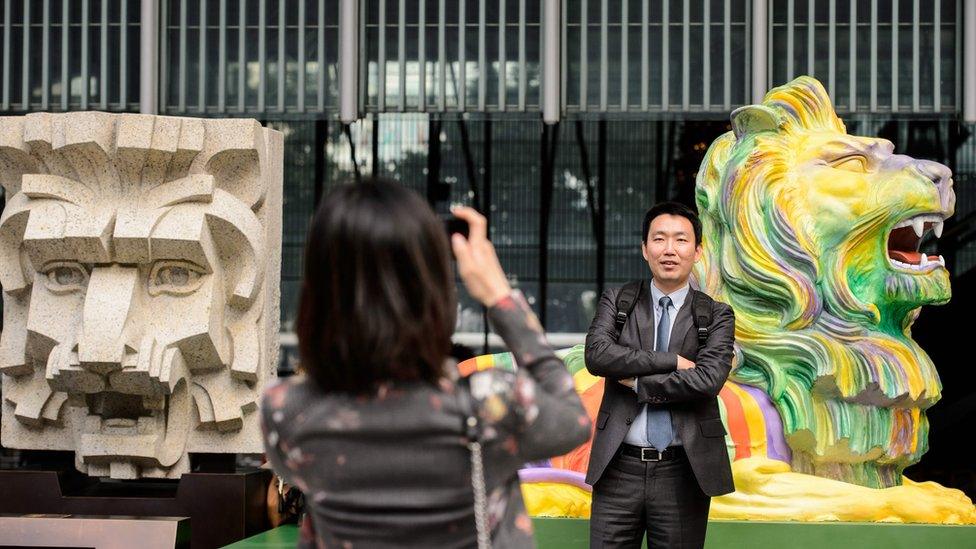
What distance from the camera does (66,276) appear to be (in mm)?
5035

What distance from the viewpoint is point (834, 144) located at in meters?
4.86

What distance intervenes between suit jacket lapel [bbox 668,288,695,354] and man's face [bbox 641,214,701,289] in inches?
2.7

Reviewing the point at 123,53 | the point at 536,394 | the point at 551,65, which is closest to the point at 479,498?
the point at 536,394

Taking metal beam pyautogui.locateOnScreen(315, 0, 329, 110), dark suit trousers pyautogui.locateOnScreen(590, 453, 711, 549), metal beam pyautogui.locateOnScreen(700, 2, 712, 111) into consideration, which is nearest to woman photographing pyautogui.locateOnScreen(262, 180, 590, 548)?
dark suit trousers pyautogui.locateOnScreen(590, 453, 711, 549)

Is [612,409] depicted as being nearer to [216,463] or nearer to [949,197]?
[949,197]

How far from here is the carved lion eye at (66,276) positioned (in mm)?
4992

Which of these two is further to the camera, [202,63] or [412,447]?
[202,63]

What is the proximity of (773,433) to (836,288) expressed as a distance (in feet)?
1.98

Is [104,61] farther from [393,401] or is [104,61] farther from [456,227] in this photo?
[393,401]

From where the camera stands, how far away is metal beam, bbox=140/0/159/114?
6609mm

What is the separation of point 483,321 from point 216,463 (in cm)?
289

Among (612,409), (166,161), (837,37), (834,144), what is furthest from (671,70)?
(612,409)

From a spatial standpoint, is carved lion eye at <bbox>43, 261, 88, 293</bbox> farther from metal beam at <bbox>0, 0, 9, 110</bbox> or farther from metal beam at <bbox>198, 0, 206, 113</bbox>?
metal beam at <bbox>0, 0, 9, 110</bbox>

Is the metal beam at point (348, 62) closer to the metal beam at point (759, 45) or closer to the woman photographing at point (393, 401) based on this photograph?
the metal beam at point (759, 45)
